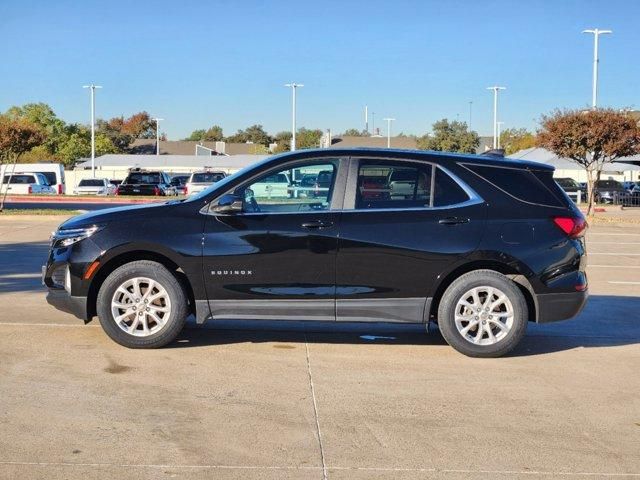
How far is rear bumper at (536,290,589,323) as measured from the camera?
286 inches

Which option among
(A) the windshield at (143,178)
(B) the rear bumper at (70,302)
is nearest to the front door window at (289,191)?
(B) the rear bumper at (70,302)

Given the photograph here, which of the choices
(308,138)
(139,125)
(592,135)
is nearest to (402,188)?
(592,135)

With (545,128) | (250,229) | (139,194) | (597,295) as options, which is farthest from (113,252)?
(139,194)

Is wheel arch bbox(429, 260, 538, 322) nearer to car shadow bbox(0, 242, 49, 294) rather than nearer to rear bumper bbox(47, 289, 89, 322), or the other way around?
rear bumper bbox(47, 289, 89, 322)

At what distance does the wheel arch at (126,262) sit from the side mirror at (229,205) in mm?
623

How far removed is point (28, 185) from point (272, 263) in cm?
3918

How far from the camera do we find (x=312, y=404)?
5.89 meters

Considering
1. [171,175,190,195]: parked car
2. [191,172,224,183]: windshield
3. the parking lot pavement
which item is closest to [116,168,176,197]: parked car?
[171,175,190,195]: parked car

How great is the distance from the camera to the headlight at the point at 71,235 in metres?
7.27

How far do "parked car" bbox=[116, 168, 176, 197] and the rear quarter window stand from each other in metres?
34.7

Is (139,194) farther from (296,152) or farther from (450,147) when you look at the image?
(296,152)

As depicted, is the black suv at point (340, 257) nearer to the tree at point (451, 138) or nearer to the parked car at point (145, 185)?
the parked car at point (145, 185)

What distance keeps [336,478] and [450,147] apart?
202ft

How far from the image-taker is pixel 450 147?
64.7 metres
